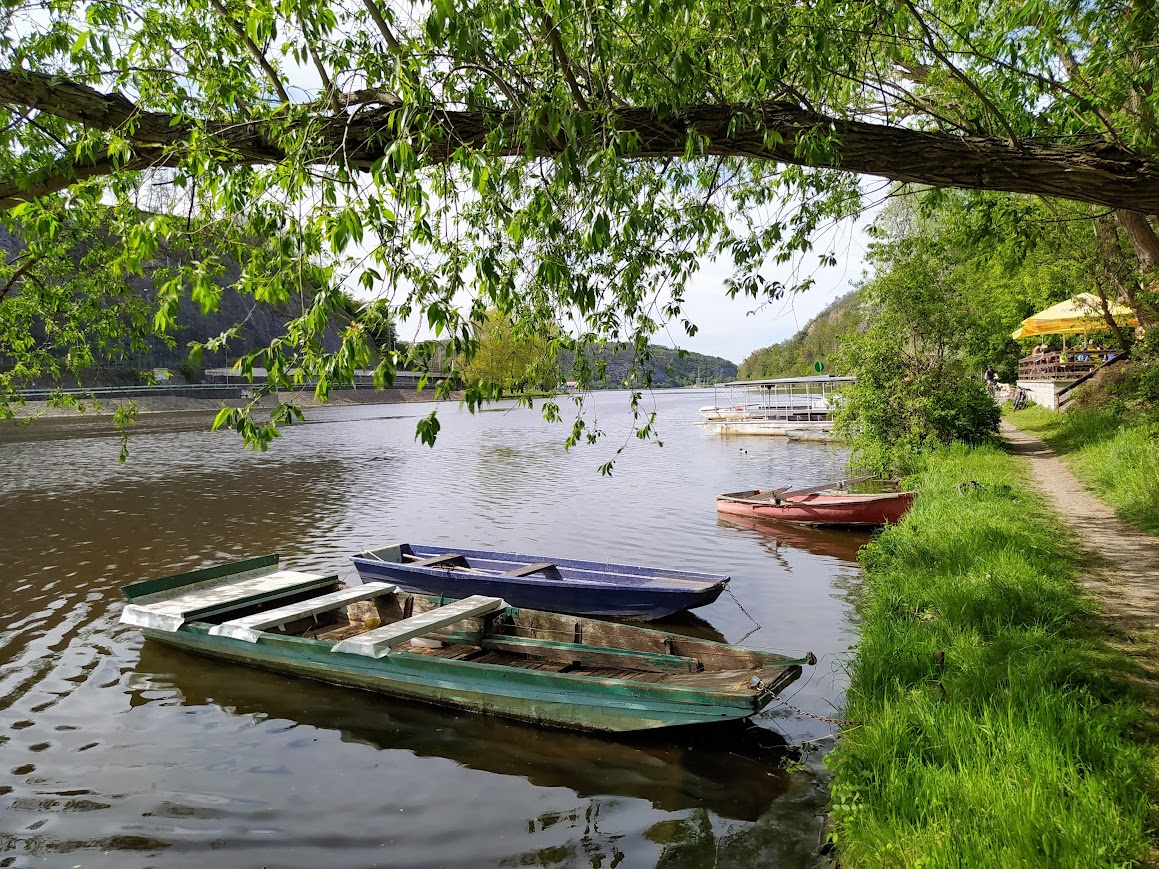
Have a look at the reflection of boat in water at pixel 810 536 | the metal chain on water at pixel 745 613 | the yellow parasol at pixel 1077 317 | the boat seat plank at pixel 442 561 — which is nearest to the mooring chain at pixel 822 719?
the metal chain on water at pixel 745 613

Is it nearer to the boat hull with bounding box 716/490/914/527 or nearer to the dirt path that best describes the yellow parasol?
the dirt path

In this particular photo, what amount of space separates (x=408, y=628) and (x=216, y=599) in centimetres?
364

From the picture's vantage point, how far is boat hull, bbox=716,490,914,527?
15.9 metres

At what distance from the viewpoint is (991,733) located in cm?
481

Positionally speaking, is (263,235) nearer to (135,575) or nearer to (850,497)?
(135,575)

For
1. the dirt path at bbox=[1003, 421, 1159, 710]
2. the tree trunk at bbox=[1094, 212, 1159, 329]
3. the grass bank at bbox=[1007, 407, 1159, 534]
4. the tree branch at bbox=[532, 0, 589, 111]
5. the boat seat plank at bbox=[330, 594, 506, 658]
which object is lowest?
the boat seat plank at bbox=[330, 594, 506, 658]

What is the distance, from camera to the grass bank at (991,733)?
12.8 feet

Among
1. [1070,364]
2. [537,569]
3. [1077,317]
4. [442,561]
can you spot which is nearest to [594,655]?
[537,569]

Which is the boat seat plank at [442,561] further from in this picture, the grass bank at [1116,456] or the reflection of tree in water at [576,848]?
the grass bank at [1116,456]

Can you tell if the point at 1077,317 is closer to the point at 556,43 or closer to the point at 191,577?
the point at 556,43

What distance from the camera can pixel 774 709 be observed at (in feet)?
26.0

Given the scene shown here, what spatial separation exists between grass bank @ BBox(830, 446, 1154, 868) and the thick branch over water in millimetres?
3581

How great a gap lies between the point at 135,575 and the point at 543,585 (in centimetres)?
880

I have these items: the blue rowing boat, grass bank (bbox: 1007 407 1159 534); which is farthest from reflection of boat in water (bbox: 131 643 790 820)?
grass bank (bbox: 1007 407 1159 534)
